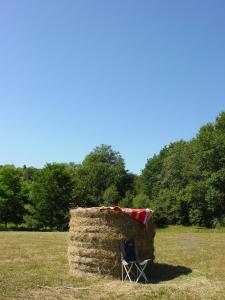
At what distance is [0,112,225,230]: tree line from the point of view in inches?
1868

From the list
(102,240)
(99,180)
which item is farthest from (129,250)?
(99,180)

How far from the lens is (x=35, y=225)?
168 ft

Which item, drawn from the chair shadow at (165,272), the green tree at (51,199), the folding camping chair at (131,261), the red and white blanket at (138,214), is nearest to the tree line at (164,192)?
the green tree at (51,199)

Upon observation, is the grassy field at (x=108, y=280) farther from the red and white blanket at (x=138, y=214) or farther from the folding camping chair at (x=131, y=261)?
the red and white blanket at (x=138, y=214)

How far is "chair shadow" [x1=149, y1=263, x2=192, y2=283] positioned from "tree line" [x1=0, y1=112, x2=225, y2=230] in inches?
1267

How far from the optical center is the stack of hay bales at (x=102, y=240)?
12719 millimetres

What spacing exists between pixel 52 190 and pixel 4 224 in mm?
8531

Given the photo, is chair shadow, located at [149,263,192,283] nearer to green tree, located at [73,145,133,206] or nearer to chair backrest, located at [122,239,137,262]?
chair backrest, located at [122,239,137,262]

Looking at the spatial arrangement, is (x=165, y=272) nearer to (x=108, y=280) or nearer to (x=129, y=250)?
(x=129, y=250)

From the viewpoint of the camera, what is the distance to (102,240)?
12930mm

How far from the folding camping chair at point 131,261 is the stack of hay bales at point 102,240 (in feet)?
0.46

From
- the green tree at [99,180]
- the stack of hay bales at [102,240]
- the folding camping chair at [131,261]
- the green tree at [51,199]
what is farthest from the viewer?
the green tree at [99,180]

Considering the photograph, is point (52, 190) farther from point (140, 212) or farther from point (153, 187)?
point (140, 212)

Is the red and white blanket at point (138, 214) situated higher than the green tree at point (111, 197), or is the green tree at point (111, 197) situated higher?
the green tree at point (111, 197)
